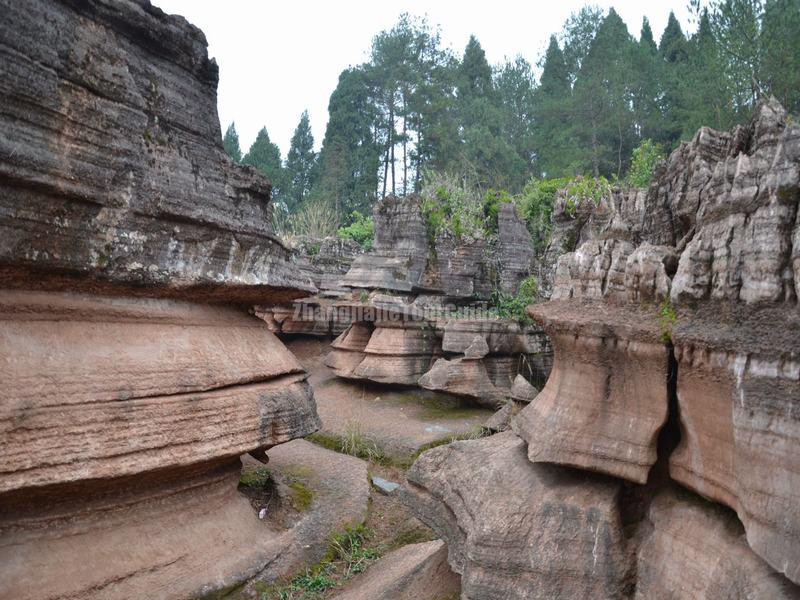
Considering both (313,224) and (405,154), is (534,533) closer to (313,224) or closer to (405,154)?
(313,224)

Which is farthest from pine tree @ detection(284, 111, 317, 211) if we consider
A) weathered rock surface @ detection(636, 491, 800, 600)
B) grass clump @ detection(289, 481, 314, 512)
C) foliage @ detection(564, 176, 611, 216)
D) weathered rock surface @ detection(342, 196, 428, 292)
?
weathered rock surface @ detection(636, 491, 800, 600)

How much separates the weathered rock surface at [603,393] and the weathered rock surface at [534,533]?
7.1 inches

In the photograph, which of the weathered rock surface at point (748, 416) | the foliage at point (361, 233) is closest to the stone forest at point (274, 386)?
the weathered rock surface at point (748, 416)

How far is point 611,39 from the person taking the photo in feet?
98.7

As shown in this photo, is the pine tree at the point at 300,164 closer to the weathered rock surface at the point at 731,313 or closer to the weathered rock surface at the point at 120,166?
the weathered rock surface at the point at 120,166

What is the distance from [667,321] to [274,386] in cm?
355

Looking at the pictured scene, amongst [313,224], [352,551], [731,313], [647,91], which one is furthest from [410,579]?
[647,91]

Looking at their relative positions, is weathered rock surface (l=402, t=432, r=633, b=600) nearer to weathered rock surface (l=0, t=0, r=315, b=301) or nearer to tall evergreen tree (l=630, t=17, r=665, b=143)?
weathered rock surface (l=0, t=0, r=315, b=301)

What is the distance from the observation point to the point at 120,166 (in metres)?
3.76

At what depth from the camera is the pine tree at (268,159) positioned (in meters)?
36.2

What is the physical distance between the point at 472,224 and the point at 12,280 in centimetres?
1005

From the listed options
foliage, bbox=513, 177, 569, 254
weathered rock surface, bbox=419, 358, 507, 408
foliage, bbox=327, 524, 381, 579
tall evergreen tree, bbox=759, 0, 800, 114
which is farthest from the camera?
tall evergreen tree, bbox=759, 0, 800, 114

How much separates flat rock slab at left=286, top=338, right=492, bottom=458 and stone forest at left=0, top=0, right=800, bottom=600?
7.24ft

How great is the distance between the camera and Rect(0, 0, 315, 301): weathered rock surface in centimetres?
324
